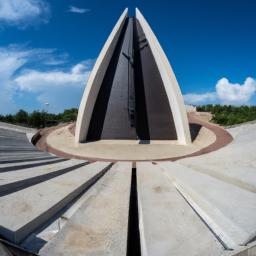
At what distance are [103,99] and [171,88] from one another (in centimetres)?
461

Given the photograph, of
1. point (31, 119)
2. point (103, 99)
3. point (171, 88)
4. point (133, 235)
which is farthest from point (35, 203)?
point (31, 119)

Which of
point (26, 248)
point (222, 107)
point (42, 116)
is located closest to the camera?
point (26, 248)

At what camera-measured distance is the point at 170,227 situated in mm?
3699

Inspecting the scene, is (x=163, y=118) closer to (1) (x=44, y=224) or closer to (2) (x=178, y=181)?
(2) (x=178, y=181)

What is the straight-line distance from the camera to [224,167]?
23.4ft

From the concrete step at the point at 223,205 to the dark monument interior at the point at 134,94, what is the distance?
8.72 metres

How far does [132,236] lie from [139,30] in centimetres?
1407

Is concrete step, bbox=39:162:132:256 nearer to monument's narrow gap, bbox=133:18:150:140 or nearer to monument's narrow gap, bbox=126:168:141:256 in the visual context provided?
monument's narrow gap, bbox=126:168:141:256

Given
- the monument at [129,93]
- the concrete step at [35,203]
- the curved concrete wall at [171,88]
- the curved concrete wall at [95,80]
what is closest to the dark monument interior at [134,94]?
the monument at [129,93]

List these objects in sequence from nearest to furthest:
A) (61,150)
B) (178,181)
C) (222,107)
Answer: (178,181), (61,150), (222,107)

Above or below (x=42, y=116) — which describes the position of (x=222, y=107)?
above

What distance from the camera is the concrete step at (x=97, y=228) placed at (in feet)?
10.4

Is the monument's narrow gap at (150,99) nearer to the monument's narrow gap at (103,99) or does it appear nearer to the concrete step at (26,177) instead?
the monument's narrow gap at (103,99)

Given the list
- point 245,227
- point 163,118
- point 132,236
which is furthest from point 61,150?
point 245,227
